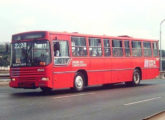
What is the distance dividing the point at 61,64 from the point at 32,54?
56.9 inches

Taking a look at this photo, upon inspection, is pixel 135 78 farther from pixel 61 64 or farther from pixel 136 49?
pixel 61 64

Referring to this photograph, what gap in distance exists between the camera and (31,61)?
57.7 ft

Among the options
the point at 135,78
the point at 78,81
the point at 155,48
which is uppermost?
the point at 155,48

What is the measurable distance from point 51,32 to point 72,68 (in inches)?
87.2

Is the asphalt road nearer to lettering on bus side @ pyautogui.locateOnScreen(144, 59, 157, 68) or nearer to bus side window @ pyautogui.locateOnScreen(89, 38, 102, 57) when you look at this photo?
bus side window @ pyautogui.locateOnScreen(89, 38, 102, 57)

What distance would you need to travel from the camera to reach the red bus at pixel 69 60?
57.5 feet

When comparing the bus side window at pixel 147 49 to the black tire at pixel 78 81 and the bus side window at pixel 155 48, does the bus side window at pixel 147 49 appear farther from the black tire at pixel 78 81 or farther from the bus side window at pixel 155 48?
the black tire at pixel 78 81

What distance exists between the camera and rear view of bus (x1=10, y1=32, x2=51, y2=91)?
685 inches

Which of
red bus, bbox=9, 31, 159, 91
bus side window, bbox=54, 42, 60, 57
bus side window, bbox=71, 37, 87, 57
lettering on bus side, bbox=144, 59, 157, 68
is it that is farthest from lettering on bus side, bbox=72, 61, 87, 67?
lettering on bus side, bbox=144, 59, 157, 68

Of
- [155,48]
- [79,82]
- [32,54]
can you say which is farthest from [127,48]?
[32,54]

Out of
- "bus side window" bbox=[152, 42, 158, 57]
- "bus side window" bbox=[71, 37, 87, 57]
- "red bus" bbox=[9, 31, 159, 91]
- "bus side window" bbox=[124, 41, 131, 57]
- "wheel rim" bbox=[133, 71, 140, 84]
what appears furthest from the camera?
"bus side window" bbox=[152, 42, 158, 57]

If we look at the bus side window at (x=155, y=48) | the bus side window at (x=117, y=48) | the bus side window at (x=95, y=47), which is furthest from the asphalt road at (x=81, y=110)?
the bus side window at (x=155, y=48)

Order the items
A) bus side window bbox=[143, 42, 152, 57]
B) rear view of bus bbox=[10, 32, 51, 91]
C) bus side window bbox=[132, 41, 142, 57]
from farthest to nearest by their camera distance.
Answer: bus side window bbox=[143, 42, 152, 57]
bus side window bbox=[132, 41, 142, 57]
rear view of bus bbox=[10, 32, 51, 91]

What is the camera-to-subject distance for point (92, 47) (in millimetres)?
20609
